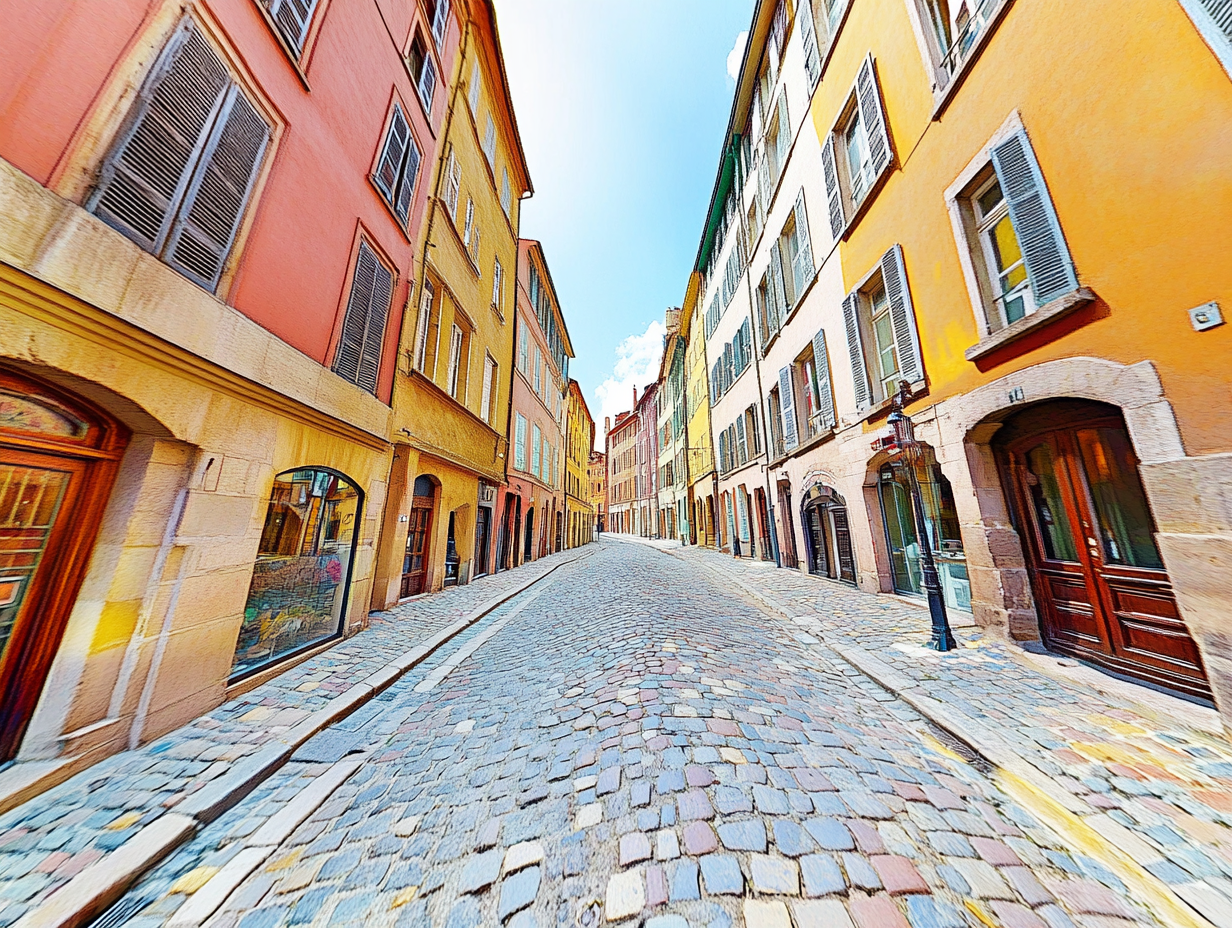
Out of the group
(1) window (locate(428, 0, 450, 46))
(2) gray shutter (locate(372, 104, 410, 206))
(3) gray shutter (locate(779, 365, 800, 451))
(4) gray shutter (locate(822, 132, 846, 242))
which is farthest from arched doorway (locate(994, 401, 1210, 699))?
(1) window (locate(428, 0, 450, 46))

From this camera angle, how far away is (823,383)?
973cm

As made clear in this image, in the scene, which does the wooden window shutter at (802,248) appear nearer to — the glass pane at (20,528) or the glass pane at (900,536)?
the glass pane at (900,536)

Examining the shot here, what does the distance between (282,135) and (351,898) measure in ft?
23.0

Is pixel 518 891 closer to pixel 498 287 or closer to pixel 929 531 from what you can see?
pixel 929 531

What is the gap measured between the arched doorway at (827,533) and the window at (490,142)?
13067 millimetres

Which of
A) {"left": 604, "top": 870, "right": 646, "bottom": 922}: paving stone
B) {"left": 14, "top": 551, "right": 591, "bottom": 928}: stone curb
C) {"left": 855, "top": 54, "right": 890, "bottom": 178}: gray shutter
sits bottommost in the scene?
{"left": 14, "top": 551, "right": 591, "bottom": 928}: stone curb

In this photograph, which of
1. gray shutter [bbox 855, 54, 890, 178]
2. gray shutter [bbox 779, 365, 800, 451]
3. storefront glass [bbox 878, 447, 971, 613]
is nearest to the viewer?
storefront glass [bbox 878, 447, 971, 613]

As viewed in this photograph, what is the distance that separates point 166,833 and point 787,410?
12833 millimetres

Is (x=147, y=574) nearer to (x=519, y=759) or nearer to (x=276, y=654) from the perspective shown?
(x=276, y=654)

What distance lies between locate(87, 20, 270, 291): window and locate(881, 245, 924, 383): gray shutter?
883cm

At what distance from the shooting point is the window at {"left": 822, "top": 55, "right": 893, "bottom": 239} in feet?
24.0

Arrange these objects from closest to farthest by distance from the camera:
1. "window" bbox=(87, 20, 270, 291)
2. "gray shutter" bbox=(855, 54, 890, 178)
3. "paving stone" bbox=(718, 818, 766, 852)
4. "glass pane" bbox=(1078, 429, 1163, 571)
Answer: "paving stone" bbox=(718, 818, 766, 852), "window" bbox=(87, 20, 270, 291), "glass pane" bbox=(1078, 429, 1163, 571), "gray shutter" bbox=(855, 54, 890, 178)

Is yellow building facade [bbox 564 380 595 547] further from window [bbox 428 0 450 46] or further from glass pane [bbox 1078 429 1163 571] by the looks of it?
glass pane [bbox 1078 429 1163 571]

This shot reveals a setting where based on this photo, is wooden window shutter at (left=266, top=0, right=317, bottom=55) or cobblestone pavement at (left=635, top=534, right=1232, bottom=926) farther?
wooden window shutter at (left=266, top=0, right=317, bottom=55)
